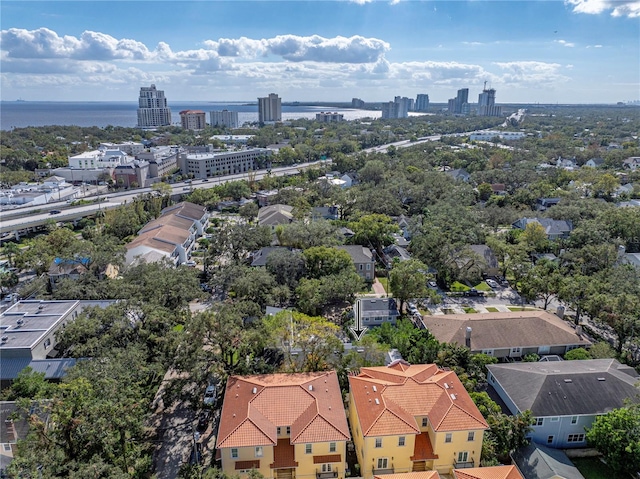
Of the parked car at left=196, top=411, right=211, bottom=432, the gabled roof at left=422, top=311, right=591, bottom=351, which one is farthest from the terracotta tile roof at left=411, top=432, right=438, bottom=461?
the parked car at left=196, top=411, right=211, bottom=432

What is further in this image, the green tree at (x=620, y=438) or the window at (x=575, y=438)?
the window at (x=575, y=438)

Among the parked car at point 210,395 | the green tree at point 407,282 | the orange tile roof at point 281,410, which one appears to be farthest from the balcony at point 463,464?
the green tree at point 407,282

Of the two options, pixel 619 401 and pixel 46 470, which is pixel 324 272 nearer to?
pixel 619 401

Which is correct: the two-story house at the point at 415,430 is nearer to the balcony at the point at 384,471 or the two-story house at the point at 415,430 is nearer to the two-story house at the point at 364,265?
the balcony at the point at 384,471

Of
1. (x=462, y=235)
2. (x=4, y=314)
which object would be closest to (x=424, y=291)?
(x=462, y=235)

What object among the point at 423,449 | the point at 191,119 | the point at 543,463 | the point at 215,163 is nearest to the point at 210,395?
the point at 423,449

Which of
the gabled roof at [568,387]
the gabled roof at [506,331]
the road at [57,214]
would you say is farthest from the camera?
the road at [57,214]

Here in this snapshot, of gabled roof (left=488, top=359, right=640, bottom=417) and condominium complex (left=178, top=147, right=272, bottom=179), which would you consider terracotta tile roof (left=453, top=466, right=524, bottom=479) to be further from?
condominium complex (left=178, top=147, right=272, bottom=179)
